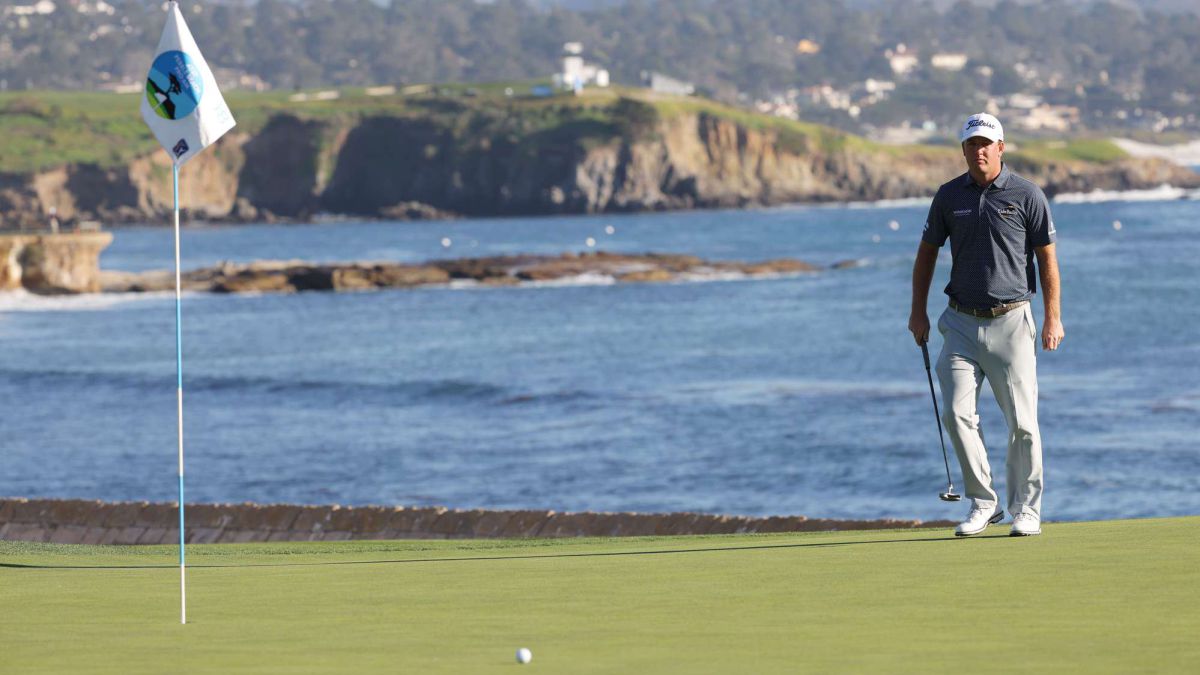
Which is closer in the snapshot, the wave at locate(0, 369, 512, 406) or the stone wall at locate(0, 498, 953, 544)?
the stone wall at locate(0, 498, 953, 544)

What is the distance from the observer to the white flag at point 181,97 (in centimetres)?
847

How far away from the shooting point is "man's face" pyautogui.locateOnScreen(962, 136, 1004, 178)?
8.85m

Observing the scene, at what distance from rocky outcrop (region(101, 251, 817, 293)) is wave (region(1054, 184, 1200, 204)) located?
92.7 meters

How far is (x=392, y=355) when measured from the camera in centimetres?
5369

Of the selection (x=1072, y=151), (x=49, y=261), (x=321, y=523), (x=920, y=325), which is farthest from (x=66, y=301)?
(x=1072, y=151)

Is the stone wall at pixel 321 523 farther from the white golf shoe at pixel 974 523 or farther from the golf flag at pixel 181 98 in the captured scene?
the golf flag at pixel 181 98

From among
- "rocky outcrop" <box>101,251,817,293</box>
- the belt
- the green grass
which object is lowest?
the green grass

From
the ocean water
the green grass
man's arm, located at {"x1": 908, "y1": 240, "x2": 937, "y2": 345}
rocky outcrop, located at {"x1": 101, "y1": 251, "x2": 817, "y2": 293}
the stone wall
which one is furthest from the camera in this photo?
the green grass

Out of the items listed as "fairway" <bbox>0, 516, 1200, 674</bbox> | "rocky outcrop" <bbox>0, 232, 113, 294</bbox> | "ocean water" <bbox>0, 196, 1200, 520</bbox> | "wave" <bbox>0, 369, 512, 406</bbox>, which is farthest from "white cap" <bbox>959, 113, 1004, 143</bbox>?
"rocky outcrop" <bbox>0, 232, 113, 294</bbox>

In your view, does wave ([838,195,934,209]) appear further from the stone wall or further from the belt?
the belt

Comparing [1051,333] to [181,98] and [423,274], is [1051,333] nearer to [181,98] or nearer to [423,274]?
[181,98]

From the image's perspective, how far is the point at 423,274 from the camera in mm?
86938

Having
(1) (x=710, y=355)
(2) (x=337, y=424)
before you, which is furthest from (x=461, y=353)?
(2) (x=337, y=424)

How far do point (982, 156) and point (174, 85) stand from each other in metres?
3.91
